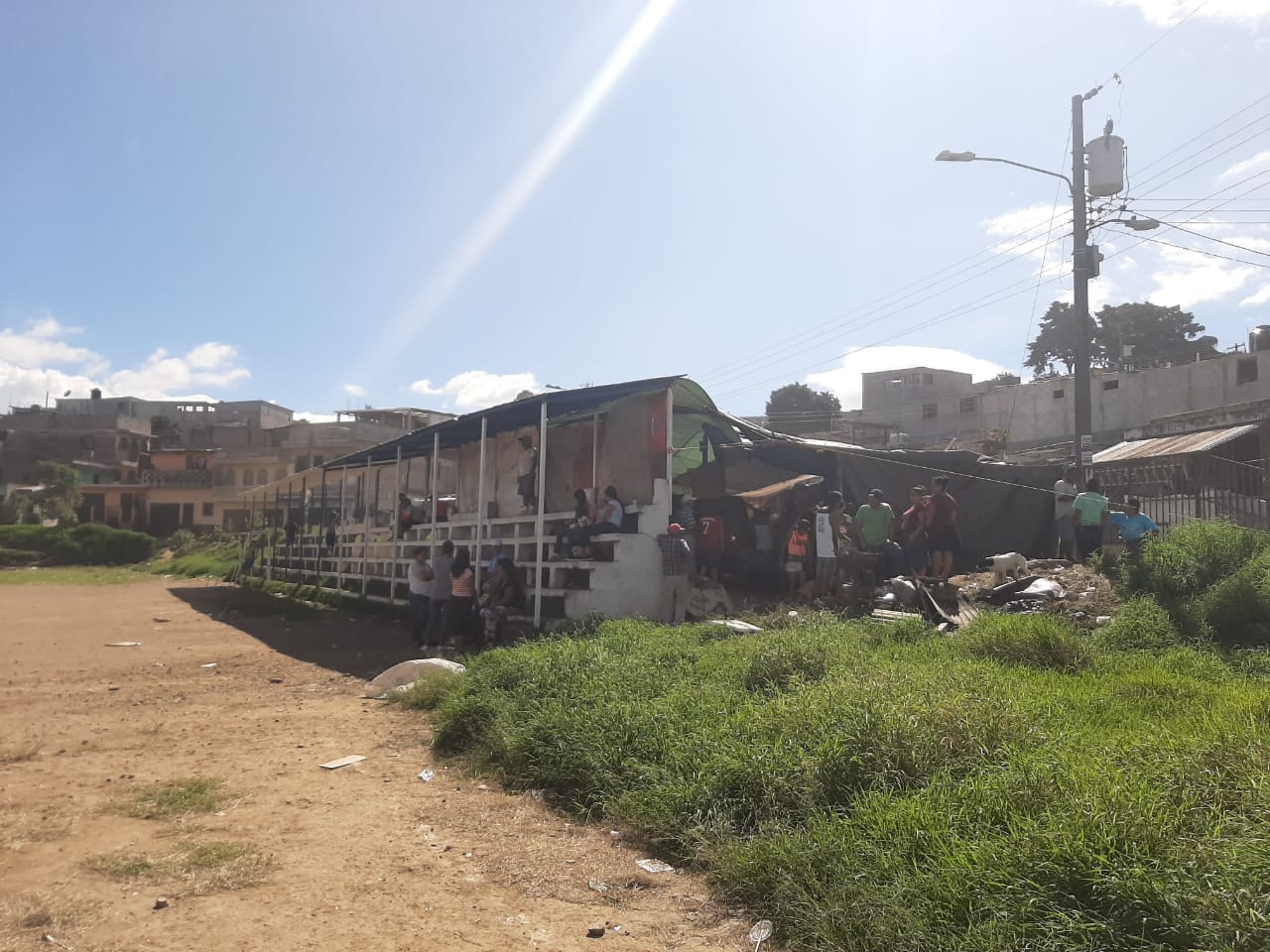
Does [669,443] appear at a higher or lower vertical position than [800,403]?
lower

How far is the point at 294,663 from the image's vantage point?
11.8 metres

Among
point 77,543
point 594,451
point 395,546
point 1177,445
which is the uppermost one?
point 1177,445

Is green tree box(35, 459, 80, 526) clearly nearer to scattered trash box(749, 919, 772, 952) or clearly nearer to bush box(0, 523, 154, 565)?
bush box(0, 523, 154, 565)

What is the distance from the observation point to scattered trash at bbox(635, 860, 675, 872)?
4.11 metres

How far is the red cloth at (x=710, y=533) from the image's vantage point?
11812 millimetres

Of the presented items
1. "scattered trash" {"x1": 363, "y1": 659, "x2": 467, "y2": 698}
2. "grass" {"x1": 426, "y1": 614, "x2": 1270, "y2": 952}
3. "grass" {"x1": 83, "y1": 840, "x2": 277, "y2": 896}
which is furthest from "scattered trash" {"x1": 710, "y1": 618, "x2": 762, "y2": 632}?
"grass" {"x1": 83, "y1": 840, "x2": 277, "y2": 896}

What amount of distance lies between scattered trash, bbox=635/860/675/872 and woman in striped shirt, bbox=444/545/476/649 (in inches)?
302

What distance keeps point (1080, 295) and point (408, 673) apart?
37.2 ft

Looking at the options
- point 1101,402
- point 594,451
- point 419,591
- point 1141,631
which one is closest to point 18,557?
point 419,591

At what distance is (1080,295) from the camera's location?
43.7ft

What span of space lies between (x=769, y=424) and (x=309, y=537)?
26.2m

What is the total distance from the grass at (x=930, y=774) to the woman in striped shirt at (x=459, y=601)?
435cm

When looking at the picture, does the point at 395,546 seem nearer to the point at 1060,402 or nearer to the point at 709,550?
the point at 709,550

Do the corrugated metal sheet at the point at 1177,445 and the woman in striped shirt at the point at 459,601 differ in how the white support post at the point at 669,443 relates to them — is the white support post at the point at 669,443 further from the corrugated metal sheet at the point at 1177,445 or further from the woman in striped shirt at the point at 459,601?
the corrugated metal sheet at the point at 1177,445
